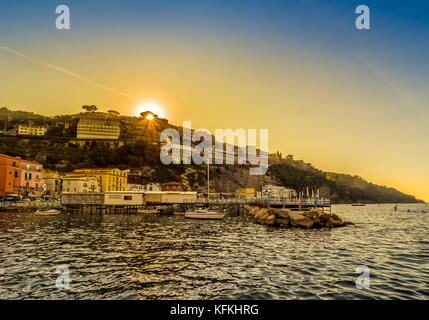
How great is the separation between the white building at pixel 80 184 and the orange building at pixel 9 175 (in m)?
16.0

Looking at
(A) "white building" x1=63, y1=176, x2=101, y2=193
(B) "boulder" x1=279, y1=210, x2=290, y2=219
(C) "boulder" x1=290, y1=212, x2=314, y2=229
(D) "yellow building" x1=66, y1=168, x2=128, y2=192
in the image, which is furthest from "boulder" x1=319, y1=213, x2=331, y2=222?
(D) "yellow building" x1=66, y1=168, x2=128, y2=192

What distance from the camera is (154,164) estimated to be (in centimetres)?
17538

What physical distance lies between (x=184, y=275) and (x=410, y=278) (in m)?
16.4

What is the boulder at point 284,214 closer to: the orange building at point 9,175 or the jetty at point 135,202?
the jetty at point 135,202

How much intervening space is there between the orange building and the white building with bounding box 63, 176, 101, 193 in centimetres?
1600

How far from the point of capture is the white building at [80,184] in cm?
10519

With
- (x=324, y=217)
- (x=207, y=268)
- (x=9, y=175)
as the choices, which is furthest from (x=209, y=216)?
(x=9, y=175)

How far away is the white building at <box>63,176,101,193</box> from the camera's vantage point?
105188mm

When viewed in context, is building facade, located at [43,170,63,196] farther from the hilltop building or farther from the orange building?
the orange building

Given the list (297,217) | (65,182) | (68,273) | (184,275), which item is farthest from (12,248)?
(65,182)
